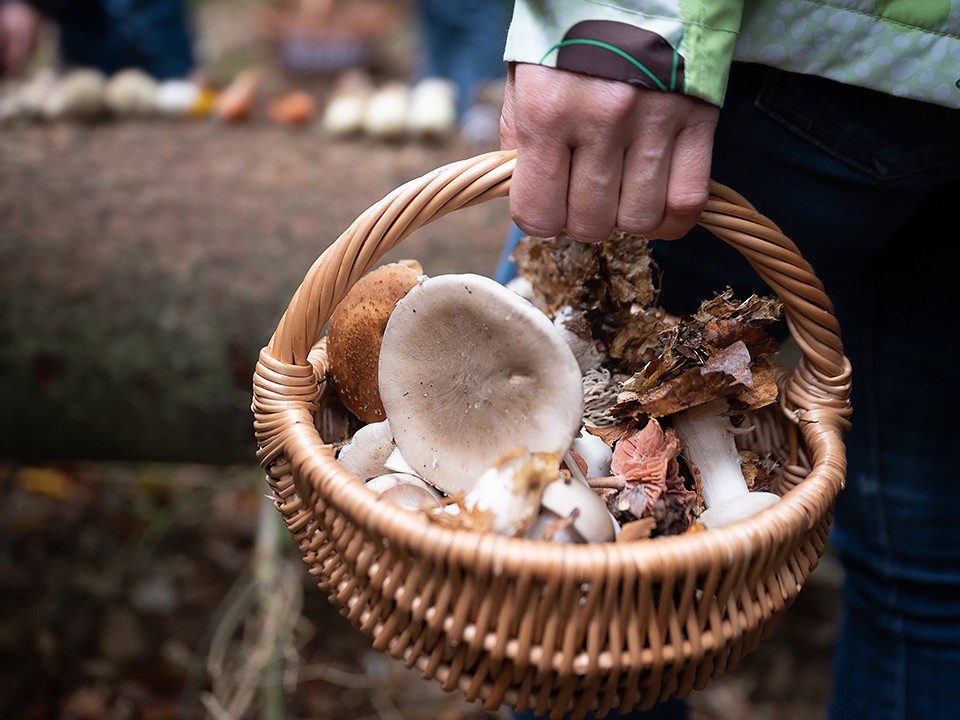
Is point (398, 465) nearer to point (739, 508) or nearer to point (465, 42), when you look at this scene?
point (739, 508)

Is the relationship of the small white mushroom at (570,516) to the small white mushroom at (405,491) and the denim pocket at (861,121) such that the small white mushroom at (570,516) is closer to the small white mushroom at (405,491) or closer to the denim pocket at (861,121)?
the small white mushroom at (405,491)

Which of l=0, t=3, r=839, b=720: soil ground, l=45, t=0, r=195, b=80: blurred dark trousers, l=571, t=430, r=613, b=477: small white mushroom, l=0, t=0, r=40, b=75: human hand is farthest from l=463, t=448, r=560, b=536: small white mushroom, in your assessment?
l=0, t=0, r=40, b=75: human hand

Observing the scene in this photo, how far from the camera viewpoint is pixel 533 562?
641 millimetres

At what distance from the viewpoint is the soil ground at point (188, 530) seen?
1.62 metres

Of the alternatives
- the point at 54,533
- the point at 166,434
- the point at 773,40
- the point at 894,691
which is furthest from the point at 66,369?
the point at 894,691

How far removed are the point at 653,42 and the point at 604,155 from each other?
0.09 metres

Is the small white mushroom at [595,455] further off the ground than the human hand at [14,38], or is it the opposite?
the small white mushroom at [595,455]

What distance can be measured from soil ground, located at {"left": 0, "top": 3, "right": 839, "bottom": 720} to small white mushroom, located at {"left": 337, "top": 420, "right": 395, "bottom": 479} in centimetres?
68

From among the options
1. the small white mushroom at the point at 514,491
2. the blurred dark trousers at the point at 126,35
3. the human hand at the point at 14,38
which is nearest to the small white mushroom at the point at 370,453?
the small white mushroom at the point at 514,491

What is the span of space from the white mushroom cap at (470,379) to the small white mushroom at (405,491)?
0.07ft

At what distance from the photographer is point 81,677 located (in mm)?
1707

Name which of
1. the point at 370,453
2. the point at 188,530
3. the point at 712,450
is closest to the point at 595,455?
the point at 712,450

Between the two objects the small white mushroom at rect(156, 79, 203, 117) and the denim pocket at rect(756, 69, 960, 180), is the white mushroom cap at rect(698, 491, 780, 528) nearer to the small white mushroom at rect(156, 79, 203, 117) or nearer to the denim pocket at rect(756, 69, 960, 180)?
the denim pocket at rect(756, 69, 960, 180)

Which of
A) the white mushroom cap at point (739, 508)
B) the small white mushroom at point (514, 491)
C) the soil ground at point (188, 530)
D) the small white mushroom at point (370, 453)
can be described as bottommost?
the soil ground at point (188, 530)
